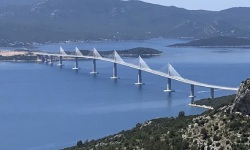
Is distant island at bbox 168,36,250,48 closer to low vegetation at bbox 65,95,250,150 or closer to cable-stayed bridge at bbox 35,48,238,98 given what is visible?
cable-stayed bridge at bbox 35,48,238,98

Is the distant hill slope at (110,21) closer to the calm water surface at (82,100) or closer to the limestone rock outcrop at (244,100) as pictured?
the calm water surface at (82,100)

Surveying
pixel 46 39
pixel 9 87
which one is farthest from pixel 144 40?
pixel 9 87

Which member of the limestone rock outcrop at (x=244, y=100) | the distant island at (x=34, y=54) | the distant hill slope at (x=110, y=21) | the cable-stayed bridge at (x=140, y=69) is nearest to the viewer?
the limestone rock outcrop at (x=244, y=100)

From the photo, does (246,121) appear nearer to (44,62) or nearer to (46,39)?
(44,62)

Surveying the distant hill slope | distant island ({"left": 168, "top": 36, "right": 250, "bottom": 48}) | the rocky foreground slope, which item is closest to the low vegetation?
the rocky foreground slope

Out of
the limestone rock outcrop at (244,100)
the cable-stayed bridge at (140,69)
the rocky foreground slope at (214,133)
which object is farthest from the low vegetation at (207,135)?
the cable-stayed bridge at (140,69)

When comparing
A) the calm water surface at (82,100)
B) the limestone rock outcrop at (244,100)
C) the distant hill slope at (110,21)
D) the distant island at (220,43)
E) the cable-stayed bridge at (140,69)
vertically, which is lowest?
the calm water surface at (82,100)

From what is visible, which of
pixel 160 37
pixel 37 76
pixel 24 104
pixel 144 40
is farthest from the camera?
pixel 160 37
